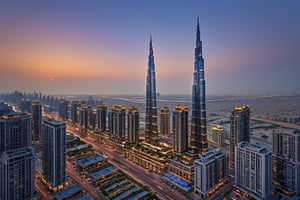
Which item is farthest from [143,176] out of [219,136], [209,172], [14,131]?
[219,136]

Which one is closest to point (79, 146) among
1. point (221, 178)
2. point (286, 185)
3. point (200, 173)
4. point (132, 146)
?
point (132, 146)

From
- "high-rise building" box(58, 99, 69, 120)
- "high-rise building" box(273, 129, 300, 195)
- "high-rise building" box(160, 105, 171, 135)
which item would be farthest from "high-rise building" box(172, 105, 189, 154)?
"high-rise building" box(58, 99, 69, 120)

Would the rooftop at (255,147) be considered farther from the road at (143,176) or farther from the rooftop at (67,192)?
the rooftop at (67,192)

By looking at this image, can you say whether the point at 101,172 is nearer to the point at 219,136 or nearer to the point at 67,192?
the point at 67,192

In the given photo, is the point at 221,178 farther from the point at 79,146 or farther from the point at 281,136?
the point at 79,146

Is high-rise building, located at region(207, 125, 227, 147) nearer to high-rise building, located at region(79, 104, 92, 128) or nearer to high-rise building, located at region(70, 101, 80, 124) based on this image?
high-rise building, located at region(79, 104, 92, 128)

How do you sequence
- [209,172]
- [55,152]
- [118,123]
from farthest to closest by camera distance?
[118,123] → [55,152] → [209,172]
